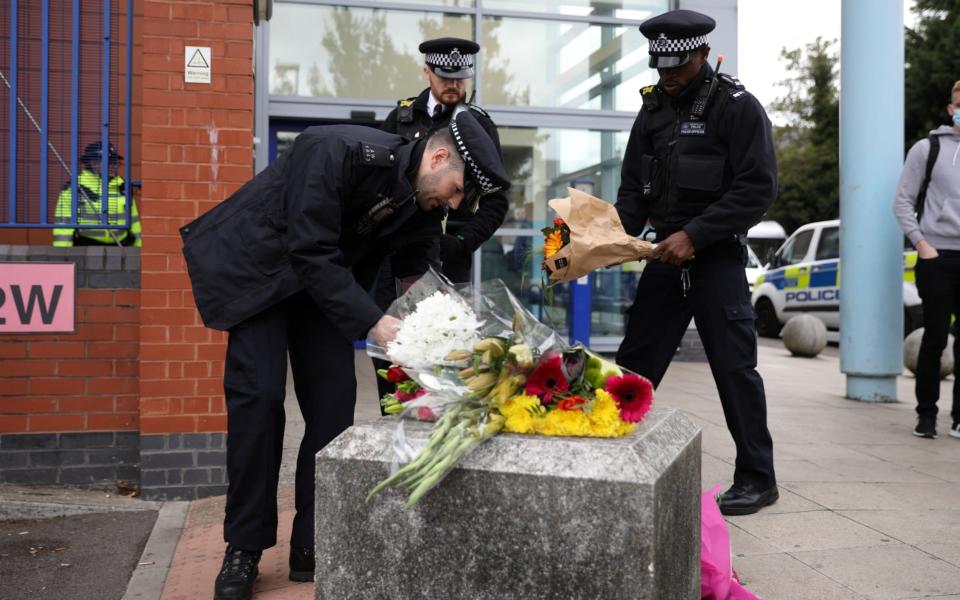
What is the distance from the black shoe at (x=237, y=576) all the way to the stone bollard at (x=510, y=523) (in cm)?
92

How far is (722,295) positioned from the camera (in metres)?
4.01

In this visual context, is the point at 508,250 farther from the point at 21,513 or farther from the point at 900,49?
the point at 21,513

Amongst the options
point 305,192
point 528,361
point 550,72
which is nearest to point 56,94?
point 305,192

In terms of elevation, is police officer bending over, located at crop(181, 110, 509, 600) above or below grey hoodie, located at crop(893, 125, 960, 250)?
below

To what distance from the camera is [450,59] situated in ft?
14.5

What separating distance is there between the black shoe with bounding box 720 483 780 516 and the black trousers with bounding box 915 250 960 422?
A: 239cm

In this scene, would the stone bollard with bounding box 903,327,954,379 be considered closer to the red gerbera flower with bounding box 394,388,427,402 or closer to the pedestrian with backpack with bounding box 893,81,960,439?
the pedestrian with backpack with bounding box 893,81,960,439

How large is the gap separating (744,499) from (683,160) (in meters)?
1.41

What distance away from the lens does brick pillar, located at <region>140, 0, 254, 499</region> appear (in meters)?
4.66

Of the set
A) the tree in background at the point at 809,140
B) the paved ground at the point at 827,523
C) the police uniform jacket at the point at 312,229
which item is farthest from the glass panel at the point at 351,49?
the tree in background at the point at 809,140

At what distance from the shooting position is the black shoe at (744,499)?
399 centimetres

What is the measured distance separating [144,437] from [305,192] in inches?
87.7

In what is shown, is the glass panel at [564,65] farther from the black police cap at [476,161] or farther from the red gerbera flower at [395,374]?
the red gerbera flower at [395,374]

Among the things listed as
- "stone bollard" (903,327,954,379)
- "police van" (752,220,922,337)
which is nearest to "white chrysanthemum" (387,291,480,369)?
"stone bollard" (903,327,954,379)
